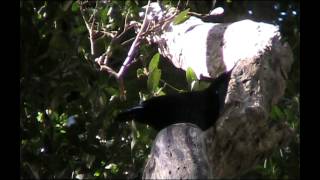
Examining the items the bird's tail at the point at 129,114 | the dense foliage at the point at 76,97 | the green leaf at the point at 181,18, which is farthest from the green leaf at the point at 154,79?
the bird's tail at the point at 129,114

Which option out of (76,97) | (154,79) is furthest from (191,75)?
(76,97)

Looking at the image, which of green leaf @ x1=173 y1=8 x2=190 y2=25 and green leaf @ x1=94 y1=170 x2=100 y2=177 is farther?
green leaf @ x1=173 y1=8 x2=190 y2=25

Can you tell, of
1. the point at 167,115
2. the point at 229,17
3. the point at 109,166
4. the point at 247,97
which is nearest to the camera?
the point at 167,115

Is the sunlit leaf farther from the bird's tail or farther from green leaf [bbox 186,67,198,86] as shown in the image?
green leaf [bbox 186,67,198,86]

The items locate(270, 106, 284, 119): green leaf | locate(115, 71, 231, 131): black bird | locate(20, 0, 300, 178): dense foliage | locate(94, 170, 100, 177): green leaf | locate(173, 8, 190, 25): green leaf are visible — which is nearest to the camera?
locate(20, 0, 300, 178): dense foliage

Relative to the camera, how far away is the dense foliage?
1.86 metres

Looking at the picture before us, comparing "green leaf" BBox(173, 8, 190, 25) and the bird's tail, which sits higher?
"green leaf" BBox(173, 8, 190, 25)

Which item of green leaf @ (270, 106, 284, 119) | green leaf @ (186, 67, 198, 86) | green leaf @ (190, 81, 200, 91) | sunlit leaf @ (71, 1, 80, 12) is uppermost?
sunlit leaf @ (71, 1, 80, 12)

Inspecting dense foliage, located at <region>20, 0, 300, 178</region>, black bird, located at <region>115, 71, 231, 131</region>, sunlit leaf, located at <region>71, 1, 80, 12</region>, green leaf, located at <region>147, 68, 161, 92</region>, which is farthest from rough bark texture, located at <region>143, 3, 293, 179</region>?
sunlit leaf, located at <region>71, 1, 80, 12</region>

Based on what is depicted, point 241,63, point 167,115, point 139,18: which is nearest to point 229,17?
point 139,18

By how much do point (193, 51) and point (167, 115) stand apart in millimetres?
593

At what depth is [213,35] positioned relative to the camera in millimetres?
2639

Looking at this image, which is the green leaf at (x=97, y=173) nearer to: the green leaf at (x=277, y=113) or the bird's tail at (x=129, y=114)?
the bird's tail at (x=129, y=114)

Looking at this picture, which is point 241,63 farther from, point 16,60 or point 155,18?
point 16,60
